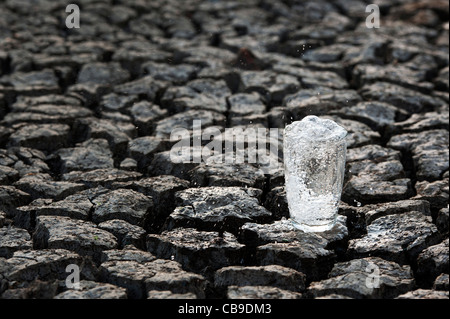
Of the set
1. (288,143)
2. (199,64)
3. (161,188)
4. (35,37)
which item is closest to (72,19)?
(35,37)

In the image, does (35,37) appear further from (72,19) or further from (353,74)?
(353,74)

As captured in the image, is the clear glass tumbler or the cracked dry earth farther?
the clear glass tumbler

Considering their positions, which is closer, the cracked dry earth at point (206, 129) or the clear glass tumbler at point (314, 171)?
the cracked dry earth at point (206, 129)

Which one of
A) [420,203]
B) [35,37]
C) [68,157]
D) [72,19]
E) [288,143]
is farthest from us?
[72,19]
